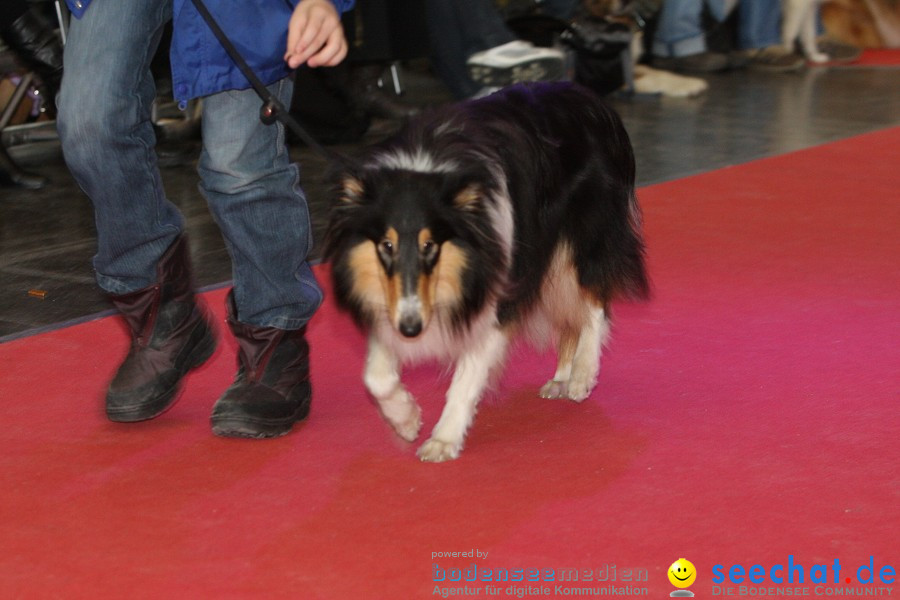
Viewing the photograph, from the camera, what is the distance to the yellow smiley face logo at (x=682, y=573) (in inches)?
80.7

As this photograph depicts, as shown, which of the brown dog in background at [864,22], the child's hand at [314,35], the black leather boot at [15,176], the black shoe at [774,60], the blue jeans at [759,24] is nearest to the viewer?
the child's hand at [314,35]

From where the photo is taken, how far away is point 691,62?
9.80 metres

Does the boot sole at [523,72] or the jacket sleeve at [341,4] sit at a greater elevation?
the jacket sleeve at [341,4]

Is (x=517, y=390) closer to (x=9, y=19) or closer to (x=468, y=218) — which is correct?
(x=468, y=218)

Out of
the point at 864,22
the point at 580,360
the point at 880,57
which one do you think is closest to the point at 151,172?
the point at 580,360

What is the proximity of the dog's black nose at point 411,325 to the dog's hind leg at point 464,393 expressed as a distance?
0.27 meters

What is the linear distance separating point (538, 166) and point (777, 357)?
0.92 m

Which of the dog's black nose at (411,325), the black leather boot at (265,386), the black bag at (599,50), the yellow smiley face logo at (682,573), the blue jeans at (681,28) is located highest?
the dog's black nose at (411,325)

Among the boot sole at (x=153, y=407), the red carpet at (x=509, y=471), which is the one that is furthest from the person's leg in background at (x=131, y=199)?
the red carpet at (x=509, y=471)

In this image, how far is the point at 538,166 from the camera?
292 centimetres

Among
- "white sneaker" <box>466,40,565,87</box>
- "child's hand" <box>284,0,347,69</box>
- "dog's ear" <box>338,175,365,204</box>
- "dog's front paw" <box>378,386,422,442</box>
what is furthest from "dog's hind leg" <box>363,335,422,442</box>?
"white sneaker" <box>466,40,565,87</box>

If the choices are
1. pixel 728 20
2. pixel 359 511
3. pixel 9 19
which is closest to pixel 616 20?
pixel 728 20

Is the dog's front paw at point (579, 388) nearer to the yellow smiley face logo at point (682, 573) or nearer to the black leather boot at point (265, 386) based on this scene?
the black leather boot at point (265, 386)

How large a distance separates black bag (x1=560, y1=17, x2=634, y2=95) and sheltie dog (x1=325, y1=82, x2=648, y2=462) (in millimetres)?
5008
